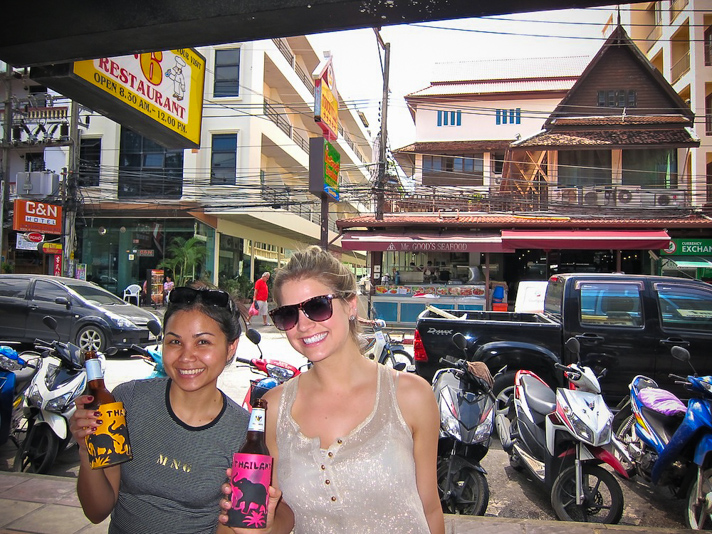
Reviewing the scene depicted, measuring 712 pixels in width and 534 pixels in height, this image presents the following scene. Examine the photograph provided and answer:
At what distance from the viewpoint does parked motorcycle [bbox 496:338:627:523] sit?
341cm

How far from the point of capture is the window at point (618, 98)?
A: 20.5 metres

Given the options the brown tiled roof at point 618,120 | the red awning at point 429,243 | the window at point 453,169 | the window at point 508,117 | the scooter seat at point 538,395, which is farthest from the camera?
the window at point 508,117

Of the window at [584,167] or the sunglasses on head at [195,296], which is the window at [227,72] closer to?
the window at [584,167]

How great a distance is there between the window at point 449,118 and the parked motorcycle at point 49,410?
91.8ft

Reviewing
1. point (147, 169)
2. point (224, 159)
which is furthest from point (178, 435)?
point (147, 169)

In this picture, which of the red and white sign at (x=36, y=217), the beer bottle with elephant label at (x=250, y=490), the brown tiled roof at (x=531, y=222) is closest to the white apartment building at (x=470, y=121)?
the brown tiled roof at (x=531, y=222)

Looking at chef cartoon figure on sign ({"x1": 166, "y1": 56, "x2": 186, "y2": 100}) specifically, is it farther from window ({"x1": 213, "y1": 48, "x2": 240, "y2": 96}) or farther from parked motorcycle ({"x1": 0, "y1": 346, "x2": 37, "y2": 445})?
window ({"x1": 213, "y1": 48, "x2": 240, "y2": 96})

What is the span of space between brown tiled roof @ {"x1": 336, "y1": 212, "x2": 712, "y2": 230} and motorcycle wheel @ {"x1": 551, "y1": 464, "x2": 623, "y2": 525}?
569 inches

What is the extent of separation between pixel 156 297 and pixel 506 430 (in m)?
18.5

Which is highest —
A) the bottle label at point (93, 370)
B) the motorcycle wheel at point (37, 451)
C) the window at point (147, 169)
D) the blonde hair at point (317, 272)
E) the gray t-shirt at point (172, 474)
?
the window at point (147, 169)

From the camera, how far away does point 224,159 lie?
2191 cm

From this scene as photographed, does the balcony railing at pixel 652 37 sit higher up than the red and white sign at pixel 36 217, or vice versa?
the balcony railing at pixel 652 37

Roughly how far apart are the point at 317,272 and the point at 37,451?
3.97 m

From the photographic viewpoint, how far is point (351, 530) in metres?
1.54
